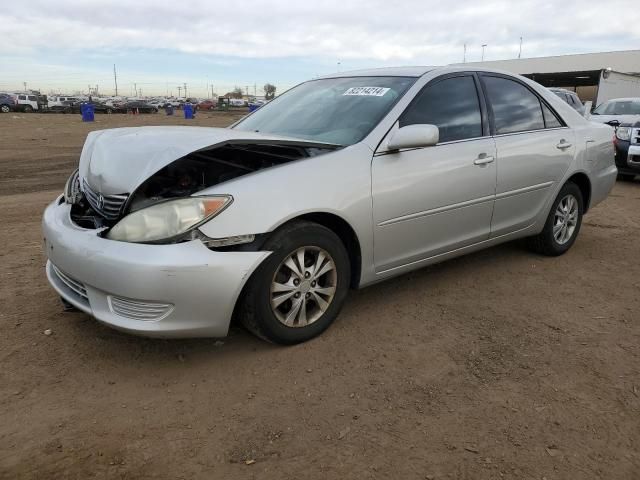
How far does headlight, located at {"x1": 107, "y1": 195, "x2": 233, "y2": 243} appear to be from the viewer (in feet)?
8.73

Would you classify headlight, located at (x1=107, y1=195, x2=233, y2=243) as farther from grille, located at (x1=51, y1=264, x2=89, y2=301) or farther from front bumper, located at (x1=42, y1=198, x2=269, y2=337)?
grille, located at (x1=51, y1=264, x2=89, y2=301)

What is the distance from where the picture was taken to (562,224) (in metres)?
4.86

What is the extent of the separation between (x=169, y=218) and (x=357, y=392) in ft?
4.25

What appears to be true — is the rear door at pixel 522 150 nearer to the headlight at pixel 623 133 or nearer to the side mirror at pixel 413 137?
the side mirror at pixel 413 137

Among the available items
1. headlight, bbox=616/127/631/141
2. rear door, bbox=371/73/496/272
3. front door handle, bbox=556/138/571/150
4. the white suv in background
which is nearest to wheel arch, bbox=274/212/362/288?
rear door, bbox=371/73/496/272

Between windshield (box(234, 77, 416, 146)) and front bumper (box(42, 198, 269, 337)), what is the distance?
1205 mm

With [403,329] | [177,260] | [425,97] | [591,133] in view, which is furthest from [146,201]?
[591,133]

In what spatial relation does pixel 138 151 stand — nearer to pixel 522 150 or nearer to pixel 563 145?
pixel 522 150

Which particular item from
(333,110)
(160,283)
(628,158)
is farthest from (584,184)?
(628,158)

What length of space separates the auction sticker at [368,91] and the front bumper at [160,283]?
5.22ft

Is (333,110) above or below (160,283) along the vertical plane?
above

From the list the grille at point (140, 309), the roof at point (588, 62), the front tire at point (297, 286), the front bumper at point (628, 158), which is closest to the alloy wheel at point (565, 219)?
the front tire at point (297, 286)

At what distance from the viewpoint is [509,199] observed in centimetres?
416

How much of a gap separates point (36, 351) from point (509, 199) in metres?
3.44
